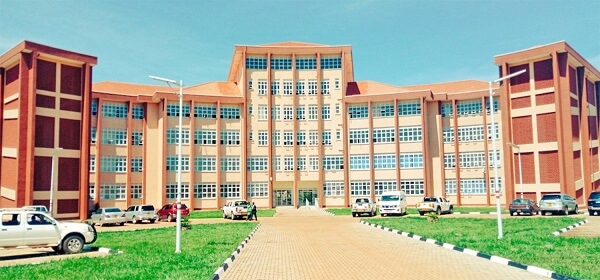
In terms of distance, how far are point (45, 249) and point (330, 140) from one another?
4351 cm

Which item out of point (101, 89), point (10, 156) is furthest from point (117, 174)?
point (10, 156)

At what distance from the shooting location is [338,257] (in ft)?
50.2

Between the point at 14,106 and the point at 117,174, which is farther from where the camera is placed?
the point at 117,174

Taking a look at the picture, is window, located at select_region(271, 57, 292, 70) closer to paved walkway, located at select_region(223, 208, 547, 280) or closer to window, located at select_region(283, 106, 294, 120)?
window, located at select_region(283, 106, 294, 120)

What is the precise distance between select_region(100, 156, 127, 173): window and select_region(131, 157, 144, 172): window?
32.0 inches

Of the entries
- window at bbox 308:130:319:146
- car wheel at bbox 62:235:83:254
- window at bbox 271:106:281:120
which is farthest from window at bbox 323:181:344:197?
car wheel at bbox 62:235:83:254

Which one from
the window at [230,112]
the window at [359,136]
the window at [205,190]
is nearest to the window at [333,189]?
the window at [359,136]

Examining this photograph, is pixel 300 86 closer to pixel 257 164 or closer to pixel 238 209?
pixel 257 164

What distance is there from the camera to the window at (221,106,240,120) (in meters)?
60.4

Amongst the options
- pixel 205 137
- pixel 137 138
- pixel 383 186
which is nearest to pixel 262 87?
pixel 205 137

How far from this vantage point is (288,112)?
201ft

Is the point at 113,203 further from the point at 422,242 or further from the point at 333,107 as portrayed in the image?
the point at 422,242

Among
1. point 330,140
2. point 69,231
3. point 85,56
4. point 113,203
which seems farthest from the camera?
point 330,140

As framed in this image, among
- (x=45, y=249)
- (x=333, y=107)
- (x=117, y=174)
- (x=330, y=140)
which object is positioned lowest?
(x=45, y=249)
